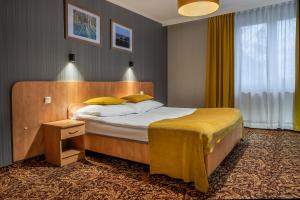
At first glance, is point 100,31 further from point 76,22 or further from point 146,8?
point 146,8

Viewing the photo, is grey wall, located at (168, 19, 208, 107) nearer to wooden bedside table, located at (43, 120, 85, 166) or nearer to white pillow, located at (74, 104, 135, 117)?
white pillow, located at (74, 104, 135, 117)

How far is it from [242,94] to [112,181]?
3.83 m

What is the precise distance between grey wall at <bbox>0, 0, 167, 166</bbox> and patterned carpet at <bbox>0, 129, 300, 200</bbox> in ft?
2.26

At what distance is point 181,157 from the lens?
2133 millimetres

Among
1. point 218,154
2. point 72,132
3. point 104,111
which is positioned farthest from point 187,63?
point 72,132

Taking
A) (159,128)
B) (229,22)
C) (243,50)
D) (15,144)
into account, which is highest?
(229,22)

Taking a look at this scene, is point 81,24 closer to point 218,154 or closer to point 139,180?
point 139,180

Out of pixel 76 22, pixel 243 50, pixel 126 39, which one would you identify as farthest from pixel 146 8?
pixel 243 50

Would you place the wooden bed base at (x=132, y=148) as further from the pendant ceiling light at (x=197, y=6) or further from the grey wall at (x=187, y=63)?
the grey wall at (x=187, y=63)

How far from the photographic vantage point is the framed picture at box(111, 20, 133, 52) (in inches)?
167

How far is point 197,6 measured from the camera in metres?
2.99

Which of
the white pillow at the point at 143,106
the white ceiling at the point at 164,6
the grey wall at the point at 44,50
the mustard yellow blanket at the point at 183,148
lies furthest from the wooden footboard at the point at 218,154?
the white ceiling at the point at 164,6

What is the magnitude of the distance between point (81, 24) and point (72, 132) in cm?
186

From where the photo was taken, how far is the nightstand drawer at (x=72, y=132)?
8.96 feet
